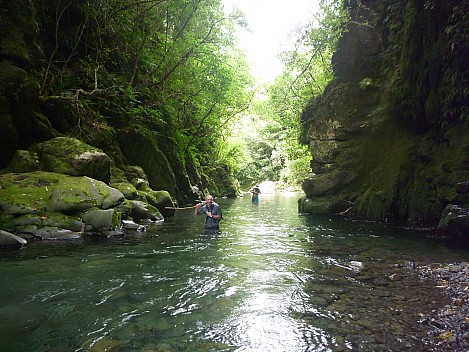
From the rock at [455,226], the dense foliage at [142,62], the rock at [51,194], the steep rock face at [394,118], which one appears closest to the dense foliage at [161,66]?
the dense foliage at [142,62]

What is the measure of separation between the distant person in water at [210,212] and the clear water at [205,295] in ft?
6.42

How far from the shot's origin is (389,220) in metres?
12.7

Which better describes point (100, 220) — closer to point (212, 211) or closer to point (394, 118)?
point (212, 211)

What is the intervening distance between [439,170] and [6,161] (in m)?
12.9

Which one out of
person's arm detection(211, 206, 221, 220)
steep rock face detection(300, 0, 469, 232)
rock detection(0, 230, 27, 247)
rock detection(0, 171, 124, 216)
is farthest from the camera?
person's arm detection(211, 206, 221, 220)

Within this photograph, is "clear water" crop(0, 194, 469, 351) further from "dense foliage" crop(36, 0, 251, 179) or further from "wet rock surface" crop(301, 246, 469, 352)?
"dense foliage" crop(36, 0, 251, 179)

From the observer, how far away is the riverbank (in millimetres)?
3452

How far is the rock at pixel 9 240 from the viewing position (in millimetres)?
7145

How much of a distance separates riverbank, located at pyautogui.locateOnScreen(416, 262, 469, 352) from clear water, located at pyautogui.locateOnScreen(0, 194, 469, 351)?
0.65 ft

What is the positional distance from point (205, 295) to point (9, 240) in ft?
15.9

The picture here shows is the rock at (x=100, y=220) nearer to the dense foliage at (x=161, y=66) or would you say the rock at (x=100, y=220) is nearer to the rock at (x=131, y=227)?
the rock at (x=131, y=227)

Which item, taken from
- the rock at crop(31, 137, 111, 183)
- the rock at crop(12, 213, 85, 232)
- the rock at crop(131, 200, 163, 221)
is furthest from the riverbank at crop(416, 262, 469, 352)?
the rock at crop(31, 137, 111, 183)

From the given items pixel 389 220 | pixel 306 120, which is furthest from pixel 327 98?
pixel 389 220

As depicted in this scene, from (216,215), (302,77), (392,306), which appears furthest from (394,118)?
(392,306)
